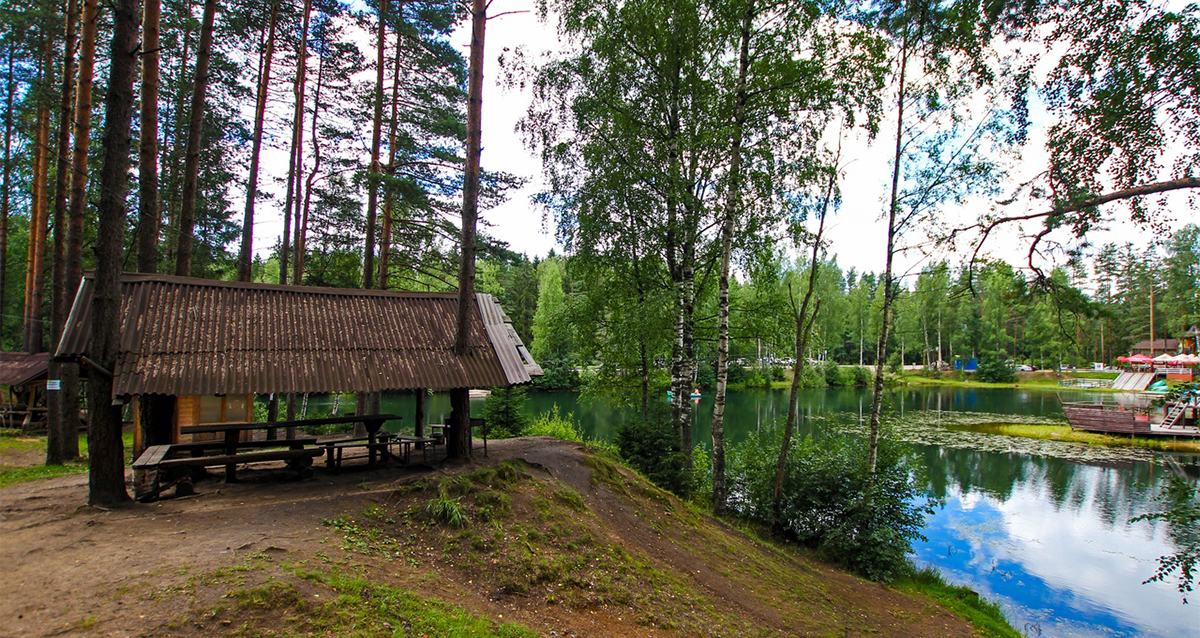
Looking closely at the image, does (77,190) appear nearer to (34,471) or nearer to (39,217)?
(34,471)

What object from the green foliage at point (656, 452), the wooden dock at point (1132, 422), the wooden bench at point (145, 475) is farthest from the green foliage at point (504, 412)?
the wooden dock at point (1132, 422)

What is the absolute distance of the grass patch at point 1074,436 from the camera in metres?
21.1

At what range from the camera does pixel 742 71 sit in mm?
9906

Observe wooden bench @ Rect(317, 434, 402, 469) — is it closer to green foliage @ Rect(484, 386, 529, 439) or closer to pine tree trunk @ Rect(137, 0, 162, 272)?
pine tree trunk @ Rect(137, 0, 162, 272)

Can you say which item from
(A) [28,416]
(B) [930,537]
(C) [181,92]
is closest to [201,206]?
(C) [181,92]

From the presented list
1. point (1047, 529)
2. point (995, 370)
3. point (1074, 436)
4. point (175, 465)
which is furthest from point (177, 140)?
point (995, 370)

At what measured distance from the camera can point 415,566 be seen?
483cm

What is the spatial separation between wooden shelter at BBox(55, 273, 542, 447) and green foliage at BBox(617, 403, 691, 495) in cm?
383

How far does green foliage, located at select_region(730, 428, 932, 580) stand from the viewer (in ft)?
29.8

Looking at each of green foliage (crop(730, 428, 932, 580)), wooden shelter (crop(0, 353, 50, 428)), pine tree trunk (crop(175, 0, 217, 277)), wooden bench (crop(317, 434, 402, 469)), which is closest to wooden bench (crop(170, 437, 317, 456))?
wooden bench (crop(317, 434, 402, 469))

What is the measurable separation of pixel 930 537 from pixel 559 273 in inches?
1162

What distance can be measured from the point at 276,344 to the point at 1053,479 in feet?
70.6

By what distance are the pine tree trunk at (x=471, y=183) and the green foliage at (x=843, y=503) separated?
6.42 metres

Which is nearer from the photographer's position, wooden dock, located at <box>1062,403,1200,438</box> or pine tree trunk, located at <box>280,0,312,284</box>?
pine tree trunk, located at <box>280,0,312,284</box>
